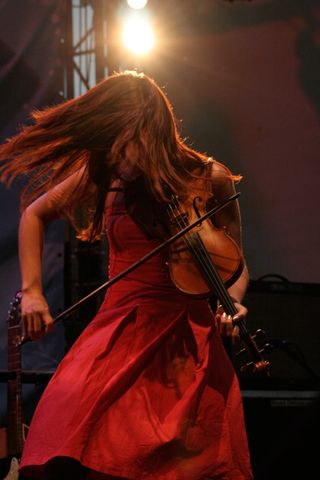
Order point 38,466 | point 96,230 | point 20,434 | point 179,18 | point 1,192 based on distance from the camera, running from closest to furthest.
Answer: point 38,466
point 96,230
point 20,434
point 1,192
point 179,18

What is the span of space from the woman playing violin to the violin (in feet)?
0.09

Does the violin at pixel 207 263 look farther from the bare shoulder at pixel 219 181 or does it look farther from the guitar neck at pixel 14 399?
the guitar neck at pixel 14 399

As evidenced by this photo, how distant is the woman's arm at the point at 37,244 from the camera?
211 cm

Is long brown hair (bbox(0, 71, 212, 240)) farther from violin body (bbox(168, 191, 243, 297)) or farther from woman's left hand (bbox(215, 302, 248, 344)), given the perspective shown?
woman's left hand (bbox(215, 302, 248, 344))

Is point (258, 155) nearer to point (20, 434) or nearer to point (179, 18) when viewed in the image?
point (179, 18)

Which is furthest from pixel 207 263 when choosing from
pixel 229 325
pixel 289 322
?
pixel 289 322

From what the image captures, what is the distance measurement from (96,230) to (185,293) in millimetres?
559

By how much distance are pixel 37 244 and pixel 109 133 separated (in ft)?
1.33

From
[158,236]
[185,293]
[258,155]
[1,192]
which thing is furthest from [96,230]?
[258,155]

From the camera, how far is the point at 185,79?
19.2 ft

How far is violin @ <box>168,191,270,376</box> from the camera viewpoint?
209cm

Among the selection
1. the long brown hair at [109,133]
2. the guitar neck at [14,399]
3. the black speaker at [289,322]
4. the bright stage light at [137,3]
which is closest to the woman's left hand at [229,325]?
the long brown hair at [109,133]

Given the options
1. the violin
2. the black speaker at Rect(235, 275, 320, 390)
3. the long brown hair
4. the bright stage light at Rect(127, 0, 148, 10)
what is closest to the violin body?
the violin

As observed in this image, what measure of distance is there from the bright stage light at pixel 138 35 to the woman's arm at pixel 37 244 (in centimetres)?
307
